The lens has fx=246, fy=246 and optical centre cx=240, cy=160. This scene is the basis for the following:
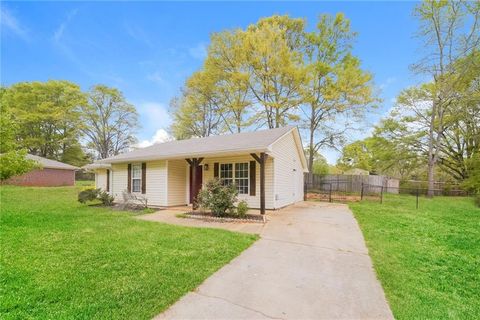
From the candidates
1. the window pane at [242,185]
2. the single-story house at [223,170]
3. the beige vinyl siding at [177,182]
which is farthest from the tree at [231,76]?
the window pane at [242,185]

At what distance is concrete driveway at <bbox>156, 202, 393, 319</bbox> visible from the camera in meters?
2.88

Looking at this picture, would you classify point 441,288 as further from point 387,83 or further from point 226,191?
point 387,83

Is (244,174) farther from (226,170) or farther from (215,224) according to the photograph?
(215,224)

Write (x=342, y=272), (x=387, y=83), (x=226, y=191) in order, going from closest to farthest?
(x=342, y=272) → (x=226, y=191) → (x=387, y=83)

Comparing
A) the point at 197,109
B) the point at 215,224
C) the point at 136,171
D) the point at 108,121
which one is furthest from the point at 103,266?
the point at 108,121

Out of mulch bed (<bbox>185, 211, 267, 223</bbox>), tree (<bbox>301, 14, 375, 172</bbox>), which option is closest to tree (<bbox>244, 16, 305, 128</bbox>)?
tree (<bbox>301, 14, 375, 172</bbox>)

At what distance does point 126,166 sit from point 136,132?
27.8 metres

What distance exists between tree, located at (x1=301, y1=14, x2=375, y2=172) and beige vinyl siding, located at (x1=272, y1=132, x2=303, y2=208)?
835 cm

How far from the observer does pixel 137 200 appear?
11.9 metres

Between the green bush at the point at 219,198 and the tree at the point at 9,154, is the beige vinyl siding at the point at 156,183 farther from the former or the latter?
the tree at the point at 9,154

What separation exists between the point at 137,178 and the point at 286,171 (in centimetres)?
765

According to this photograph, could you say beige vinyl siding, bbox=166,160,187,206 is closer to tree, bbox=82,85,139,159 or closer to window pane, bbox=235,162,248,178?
window pane, bbox=235,162,248,178

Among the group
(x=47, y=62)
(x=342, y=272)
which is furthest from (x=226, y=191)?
(x=47, y=62)

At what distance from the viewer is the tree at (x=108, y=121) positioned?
3479 centimetres
